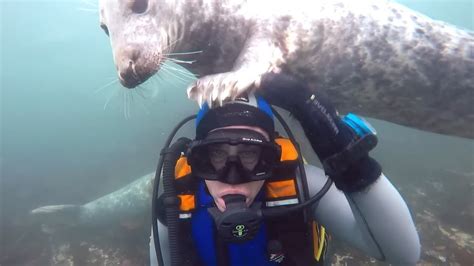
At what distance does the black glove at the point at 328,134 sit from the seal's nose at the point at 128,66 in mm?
763

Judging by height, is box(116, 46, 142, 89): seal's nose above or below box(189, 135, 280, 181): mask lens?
above

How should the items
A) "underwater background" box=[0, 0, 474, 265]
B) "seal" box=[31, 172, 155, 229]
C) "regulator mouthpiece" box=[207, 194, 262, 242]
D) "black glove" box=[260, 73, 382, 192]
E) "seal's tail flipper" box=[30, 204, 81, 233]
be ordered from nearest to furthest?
"black glove" box=[260, 73, 382, 192] < "regulator mouthpiece" box=[207, 194, 262, 242] < "underwater background" box=[0, 0, 474, 265] < "seal" box=[31, 172, 155, 229] < "seal's tail flipper" box=[30, 204, 81, 233]

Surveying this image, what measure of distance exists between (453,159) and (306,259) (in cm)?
1082

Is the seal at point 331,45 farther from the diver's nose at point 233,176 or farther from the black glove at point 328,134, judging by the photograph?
the diver's nose at point 233,176

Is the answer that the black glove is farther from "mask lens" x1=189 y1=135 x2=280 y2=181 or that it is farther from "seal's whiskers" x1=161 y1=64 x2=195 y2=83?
"seal's whiskers" x1=161 y1=64 x2=195 y2=83

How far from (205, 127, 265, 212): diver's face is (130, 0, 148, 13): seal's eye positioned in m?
1.02

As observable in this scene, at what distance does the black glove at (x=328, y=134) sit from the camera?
1894 mm

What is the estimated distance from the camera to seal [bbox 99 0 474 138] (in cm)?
239

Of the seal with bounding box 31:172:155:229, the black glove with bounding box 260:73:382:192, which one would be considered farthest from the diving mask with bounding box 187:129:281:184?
the seal with bounding box 31:172:155:229

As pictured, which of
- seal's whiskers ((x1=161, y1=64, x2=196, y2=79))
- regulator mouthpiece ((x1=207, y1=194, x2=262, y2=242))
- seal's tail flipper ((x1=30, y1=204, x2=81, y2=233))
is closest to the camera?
regulator mouthpiece ((x1=207, y1=194, x2=262, y2=242))

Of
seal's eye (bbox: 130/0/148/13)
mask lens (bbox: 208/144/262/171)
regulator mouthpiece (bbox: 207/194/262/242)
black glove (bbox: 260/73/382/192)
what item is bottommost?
regulator mouthpiece (bbox: 207/194/262/242)

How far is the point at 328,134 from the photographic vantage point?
190 cm

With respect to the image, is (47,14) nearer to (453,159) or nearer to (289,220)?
(453,159)

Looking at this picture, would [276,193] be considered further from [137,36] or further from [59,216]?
[59,216]
